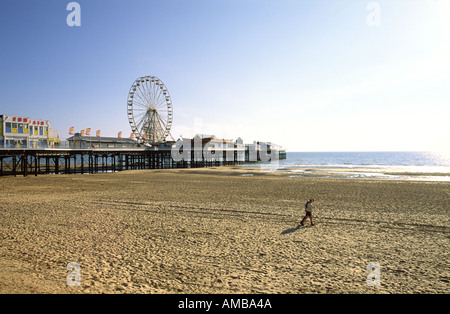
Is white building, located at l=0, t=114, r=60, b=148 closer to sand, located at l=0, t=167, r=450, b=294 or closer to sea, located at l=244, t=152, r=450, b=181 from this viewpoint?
sand, located at l=0, t=167, r=450, b=294

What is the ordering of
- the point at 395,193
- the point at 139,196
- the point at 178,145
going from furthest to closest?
the point at 178,145 < the point at 395,193 < the point at 139,196

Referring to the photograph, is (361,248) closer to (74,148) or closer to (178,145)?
(74,148)

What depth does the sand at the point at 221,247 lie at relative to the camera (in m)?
5.65

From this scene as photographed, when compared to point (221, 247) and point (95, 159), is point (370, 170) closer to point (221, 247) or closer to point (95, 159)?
point (221, 247)

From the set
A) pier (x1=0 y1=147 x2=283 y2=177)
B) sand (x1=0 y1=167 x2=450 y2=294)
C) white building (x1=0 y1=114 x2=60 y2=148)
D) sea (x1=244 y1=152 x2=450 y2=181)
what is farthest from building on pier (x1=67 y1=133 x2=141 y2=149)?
sand (x1=0 y1=167 x2=450 y2=294)

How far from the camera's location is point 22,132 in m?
33.7

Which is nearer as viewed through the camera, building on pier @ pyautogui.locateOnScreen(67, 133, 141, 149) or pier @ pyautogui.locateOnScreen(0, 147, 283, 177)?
pier @ pyautogui.locateOnScreen(0, 147, 283, 177)

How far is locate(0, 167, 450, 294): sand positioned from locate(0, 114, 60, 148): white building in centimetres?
2012

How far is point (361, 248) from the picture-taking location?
777 centimetres

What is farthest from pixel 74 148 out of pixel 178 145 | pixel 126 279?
pixel 126 279

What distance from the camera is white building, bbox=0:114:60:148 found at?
30870mm

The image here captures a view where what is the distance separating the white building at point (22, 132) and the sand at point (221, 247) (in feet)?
66.0

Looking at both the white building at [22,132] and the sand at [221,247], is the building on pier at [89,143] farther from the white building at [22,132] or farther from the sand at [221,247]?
the sand at [221,247]
